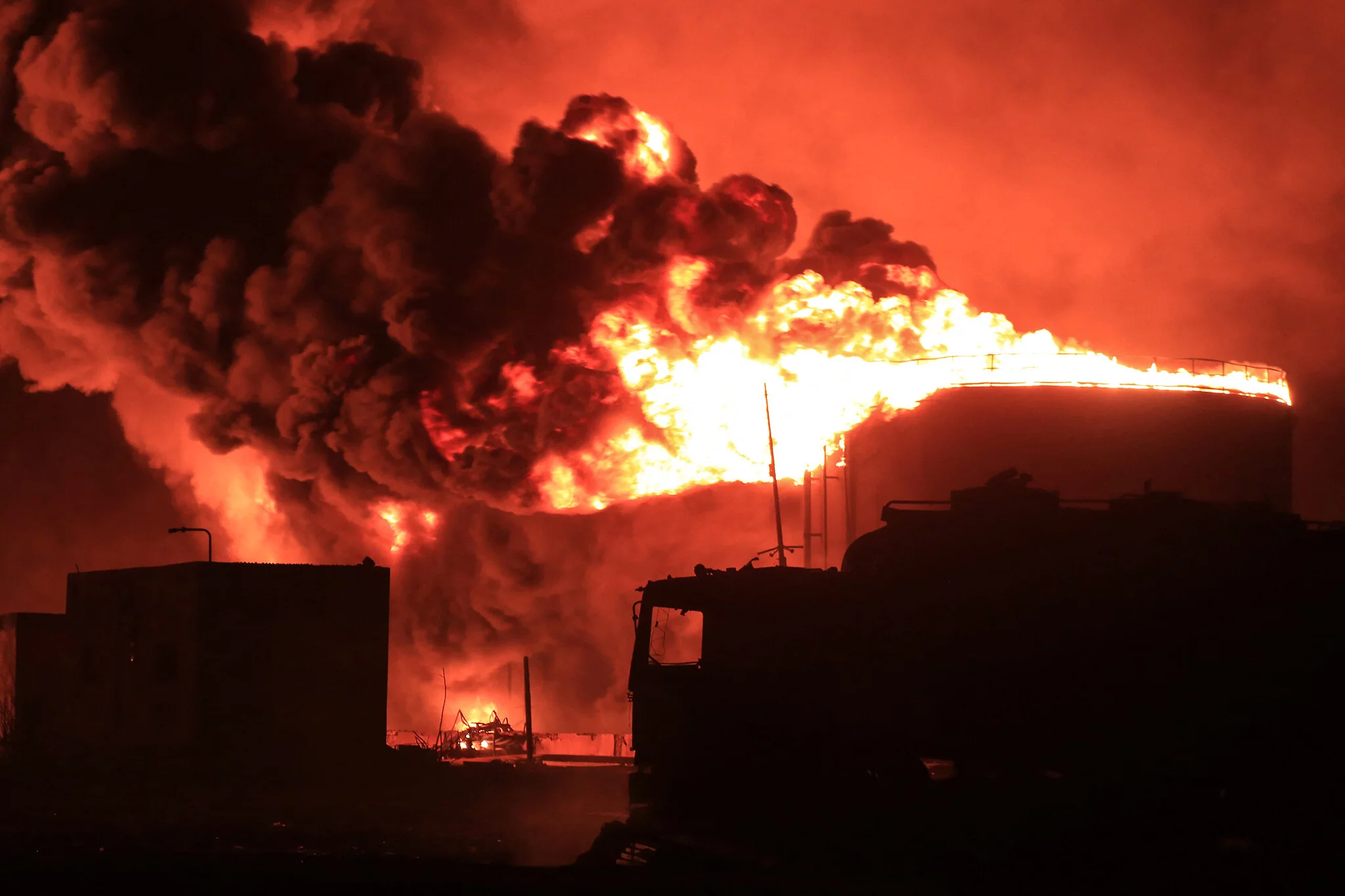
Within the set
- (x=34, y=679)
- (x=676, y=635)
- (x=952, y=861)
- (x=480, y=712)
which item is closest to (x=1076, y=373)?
(x=676, y=635)

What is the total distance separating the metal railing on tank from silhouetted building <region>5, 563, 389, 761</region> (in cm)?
1584

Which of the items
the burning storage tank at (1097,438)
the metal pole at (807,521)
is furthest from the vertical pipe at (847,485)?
the burning storage tank at (1097,438)

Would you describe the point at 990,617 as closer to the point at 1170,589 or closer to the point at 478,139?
the point at 1170,589

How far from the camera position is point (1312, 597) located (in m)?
17.2

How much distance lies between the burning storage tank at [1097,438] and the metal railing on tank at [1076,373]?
0.08m

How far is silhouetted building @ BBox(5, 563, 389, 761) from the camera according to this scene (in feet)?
114

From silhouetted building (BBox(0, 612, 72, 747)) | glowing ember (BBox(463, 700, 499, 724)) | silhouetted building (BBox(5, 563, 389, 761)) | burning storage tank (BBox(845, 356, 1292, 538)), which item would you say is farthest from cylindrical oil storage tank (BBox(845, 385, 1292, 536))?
silhouetted building (BBox(0, 612, 72, 747))

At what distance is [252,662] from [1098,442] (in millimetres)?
21780

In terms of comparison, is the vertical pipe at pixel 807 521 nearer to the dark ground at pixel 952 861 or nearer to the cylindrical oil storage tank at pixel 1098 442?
the cylindrical oil storage tank at pixel 1098 442

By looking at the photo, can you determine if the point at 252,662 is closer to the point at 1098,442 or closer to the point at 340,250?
the point at 340,250

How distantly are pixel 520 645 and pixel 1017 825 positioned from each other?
37616 mm

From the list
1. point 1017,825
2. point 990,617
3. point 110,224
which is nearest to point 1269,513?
point 990,617

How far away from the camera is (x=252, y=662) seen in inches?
1375

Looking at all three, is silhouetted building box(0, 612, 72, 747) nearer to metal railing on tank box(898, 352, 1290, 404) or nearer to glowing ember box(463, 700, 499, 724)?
glowing ember box(463, 700, 499, 724)
